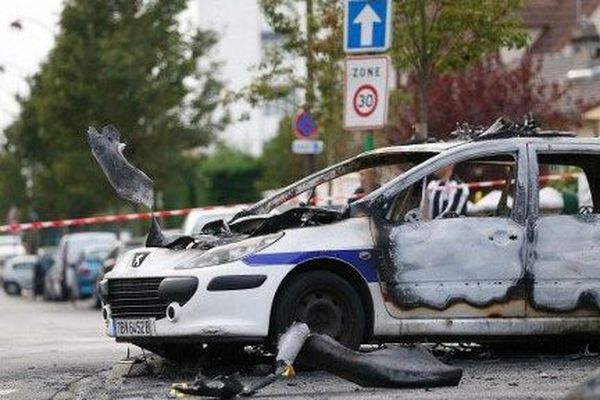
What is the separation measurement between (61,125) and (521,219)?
1534 inches

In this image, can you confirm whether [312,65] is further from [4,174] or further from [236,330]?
[4,174]

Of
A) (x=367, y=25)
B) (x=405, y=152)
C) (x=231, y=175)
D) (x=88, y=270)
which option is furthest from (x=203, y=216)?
(x=231, y=175)

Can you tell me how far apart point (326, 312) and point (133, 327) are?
124cm

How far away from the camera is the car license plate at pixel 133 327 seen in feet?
35.2

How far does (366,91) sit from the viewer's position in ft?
54.5

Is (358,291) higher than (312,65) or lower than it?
lower

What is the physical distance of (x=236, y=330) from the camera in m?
10.6

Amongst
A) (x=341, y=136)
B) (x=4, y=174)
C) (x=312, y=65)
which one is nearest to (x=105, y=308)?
(x=312, y=65)

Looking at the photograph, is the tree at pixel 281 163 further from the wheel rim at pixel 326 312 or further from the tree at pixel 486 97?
the wheel rim at pixel 326 312

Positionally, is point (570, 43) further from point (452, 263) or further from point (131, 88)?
point (452, 263)

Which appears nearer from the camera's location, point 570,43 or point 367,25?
point 367,25

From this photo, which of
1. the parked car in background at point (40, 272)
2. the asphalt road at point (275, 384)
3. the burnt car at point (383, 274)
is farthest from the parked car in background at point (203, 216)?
the parked car in background at point (40, 272)

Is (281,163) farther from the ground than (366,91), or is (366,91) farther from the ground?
(366,91)

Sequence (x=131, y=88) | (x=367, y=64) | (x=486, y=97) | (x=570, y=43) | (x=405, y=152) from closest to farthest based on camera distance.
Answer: (x=405, y=152) < (x=367, y=64) < (x=486, y=97) < (x=131, y=88) < (x=570, y=43)
